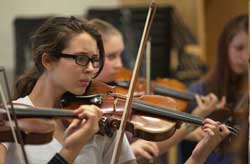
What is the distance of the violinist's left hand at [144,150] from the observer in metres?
1.92

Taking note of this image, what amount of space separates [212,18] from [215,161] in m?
2.32

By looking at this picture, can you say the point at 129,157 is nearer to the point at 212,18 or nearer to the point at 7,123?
the point at 7,123

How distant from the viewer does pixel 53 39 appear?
1721mm

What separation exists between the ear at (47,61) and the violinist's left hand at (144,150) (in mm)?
389

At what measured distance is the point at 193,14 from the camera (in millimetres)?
4141

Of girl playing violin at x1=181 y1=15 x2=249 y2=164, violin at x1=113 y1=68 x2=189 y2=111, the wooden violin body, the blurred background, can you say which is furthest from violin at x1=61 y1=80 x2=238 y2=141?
the blurred background

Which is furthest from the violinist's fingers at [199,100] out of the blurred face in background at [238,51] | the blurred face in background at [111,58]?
the blurred face in background at [111,58]

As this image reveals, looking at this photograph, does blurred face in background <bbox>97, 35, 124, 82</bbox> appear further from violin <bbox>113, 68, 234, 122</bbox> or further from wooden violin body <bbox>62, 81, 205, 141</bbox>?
wooden violin body <bbox>62, 81, 205, 141</bbox>

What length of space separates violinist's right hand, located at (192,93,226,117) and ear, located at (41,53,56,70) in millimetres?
824

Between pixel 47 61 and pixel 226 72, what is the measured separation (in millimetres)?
1081

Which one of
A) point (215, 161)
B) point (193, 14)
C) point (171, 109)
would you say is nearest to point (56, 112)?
point (171, 109)

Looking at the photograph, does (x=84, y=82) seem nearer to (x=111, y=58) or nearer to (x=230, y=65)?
(x=111, y=58)

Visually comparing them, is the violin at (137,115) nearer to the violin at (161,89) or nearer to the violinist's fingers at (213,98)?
the violin at (161,89)

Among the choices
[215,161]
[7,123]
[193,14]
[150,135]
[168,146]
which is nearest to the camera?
[7,123]
